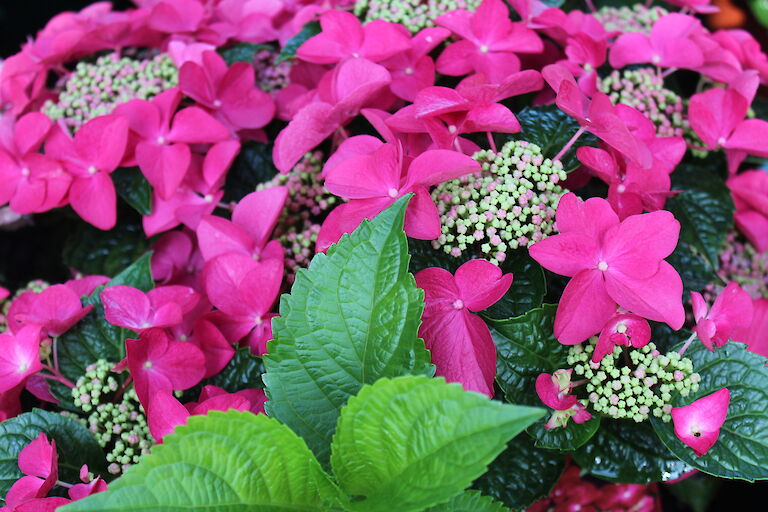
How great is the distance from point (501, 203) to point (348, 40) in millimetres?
283

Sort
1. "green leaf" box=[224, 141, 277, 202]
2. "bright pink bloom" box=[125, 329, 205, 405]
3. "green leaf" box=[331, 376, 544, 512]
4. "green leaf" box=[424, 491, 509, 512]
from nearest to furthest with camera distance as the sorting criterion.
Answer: "green leaf" box=[331, 376, 544, 512] < "green leaf" box=[424, 491, 509, 512] < "bright pink bloom" box=[125, 329, 205, 405] < "green leaf" box=[224, 141, 277, 202]

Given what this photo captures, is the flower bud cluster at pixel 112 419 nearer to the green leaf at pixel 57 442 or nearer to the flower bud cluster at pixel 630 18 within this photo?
the green leaf at pixel 57 442

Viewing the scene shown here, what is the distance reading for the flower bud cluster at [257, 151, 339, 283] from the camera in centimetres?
75

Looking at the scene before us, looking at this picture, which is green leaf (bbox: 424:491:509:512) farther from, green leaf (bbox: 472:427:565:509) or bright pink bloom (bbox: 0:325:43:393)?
bright pink bloom (bbox: 0:325:43:393)

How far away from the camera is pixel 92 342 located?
743mm

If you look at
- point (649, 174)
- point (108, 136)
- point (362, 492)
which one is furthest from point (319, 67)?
point (362, 492)

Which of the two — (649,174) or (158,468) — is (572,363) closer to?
(649,174)

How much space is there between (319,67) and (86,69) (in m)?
0.30

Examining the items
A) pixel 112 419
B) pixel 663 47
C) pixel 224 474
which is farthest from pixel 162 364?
pixel 663 47

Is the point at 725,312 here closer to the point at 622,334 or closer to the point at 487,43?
the point at 622,334

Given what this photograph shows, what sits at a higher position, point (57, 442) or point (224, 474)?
point (224, 474)

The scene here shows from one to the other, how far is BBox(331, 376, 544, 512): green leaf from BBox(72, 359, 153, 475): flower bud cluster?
23 centimetres

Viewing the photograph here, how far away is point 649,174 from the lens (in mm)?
696

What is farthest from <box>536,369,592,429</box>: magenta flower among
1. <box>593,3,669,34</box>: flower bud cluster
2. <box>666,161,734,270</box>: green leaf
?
<box>593,3,669,34</box>: flower bud cluster
